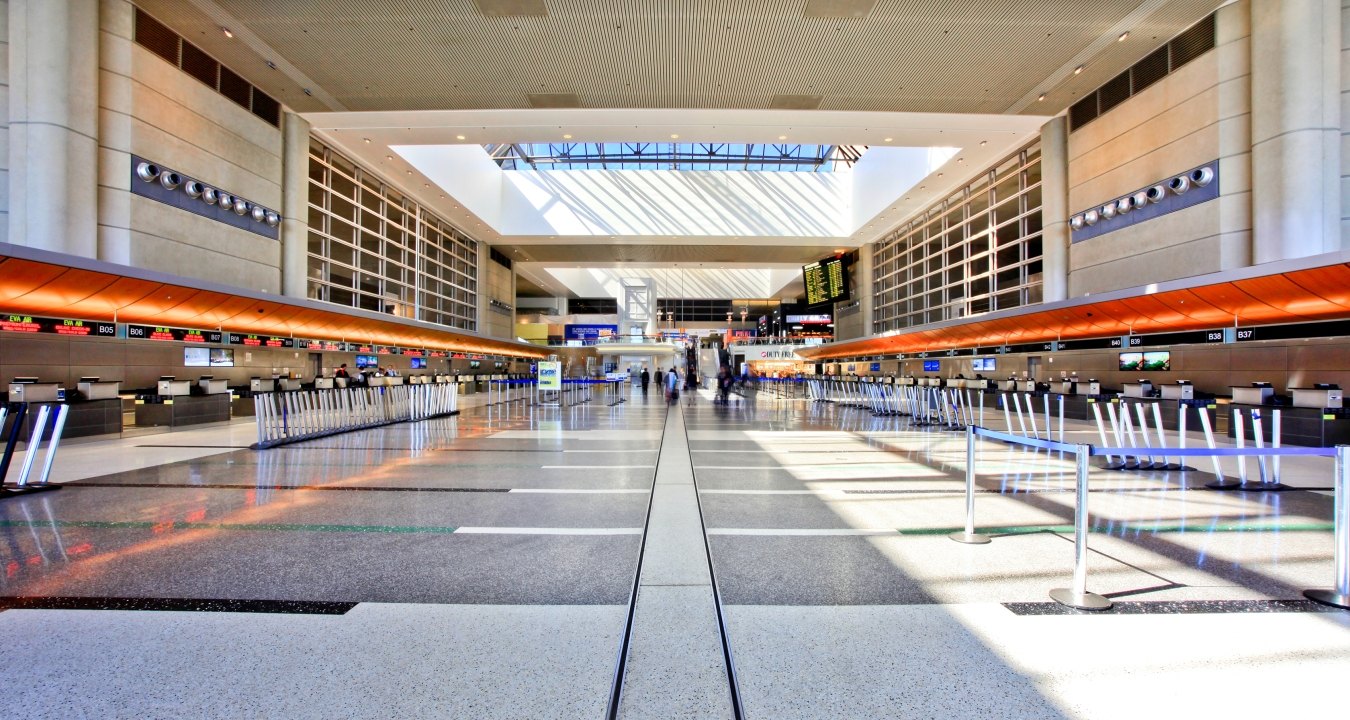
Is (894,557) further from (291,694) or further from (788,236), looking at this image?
(788,236)

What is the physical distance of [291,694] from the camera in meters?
2.23

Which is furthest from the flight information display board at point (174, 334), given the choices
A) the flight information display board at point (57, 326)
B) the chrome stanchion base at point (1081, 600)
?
the chrome stanchion base at point (1081, 600)

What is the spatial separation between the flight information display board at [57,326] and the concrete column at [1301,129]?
22598 millimetres

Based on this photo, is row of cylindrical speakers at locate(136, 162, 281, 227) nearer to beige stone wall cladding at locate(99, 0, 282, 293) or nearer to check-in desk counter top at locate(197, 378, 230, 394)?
beige stone wall cladding at locate(99, 0, 282, 293)

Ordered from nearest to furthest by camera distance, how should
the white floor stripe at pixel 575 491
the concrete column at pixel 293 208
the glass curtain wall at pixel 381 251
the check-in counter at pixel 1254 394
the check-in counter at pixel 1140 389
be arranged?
the white floor stripe at pixel 575 491
the check-in counter at pixel 1254 394
the check-in counter at pixel 1140 389
the concrete column at pixel 293 208
the glass curtain wall at pixel 381 251

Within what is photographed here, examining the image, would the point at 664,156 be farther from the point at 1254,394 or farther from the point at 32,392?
the point at 32,392

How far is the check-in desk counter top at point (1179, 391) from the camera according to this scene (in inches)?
485

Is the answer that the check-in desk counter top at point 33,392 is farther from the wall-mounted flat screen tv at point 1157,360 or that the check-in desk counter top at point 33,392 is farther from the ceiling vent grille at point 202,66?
the wall-mounted flat screen tv at point 1157,360

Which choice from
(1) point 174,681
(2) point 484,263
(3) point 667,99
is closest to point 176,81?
(3) point 667,99

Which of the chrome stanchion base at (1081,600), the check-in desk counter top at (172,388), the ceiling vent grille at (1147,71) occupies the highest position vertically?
the ceiling vent grille at (1147,71)

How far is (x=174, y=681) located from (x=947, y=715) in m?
3.10

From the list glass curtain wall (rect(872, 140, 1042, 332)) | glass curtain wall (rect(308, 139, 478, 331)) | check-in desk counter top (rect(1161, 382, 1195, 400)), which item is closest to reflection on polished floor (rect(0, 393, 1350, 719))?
check-in desk counter top (rect(1161, 382, 1195, 400))

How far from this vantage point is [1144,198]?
→ 12852mm

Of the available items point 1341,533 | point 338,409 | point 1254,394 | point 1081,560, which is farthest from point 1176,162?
point 338,409
